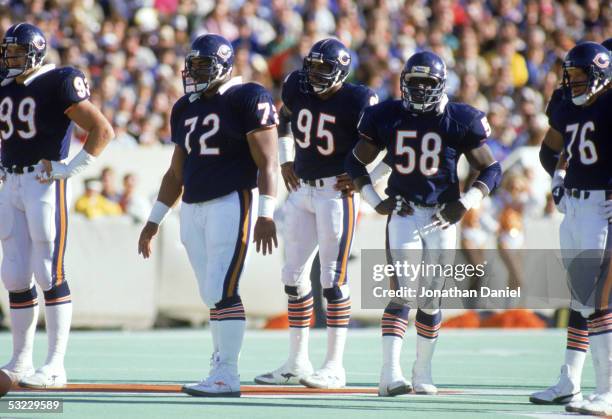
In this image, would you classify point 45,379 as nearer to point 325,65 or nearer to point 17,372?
point 17,372

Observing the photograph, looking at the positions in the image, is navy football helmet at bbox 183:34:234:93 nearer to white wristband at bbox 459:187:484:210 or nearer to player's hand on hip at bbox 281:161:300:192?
player's hand on hip at bbox 281:161:300:192

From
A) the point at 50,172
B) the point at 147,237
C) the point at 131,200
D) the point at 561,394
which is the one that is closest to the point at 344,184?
the point at 147,237

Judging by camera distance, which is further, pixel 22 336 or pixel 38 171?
pixel 22 336

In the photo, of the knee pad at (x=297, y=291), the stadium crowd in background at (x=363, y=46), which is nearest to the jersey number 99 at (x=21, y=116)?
the knee pad at (x=297, y=291)

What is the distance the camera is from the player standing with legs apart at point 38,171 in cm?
682

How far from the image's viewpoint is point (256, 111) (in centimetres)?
650

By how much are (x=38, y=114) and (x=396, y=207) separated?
82.2 inches

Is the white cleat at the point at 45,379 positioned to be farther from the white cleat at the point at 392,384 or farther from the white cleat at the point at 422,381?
the white cleat at the point at 422,381

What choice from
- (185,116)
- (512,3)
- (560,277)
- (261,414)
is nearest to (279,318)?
(560,277)

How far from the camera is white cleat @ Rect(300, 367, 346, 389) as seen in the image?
7219 millimetres

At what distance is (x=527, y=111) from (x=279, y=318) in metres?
5.19

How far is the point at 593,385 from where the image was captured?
24.4ft

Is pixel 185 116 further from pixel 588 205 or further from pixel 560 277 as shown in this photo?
pixel 560 277

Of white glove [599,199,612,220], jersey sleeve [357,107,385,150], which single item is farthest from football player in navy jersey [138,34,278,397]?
white glove [599,199,612,220]
